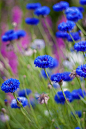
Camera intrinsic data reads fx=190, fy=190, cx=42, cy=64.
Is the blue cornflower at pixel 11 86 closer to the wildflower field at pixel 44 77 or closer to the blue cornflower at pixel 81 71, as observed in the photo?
the wildflower field at pixel 44 77

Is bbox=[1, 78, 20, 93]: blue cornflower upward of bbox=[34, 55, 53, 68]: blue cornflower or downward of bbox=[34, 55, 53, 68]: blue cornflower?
downward

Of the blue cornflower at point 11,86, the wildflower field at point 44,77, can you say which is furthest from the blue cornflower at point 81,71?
the blue cornflower at point 11,86

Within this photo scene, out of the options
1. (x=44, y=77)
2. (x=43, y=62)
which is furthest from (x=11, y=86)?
(x=44, y=77)

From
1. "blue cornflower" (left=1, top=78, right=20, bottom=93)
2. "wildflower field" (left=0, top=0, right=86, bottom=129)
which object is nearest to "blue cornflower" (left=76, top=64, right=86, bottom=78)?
"wildflower field" (left=0, top=0, right=86, bottom=129)

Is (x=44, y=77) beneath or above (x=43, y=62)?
beneath

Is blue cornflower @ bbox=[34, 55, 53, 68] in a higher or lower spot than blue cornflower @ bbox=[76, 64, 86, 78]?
higher

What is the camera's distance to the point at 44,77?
4.33 feet

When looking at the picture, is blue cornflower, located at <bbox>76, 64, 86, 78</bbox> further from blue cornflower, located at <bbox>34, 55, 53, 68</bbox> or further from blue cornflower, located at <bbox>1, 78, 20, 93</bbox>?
blue cornflower, located at <bbox>1, 78, 20, 93</bbox>

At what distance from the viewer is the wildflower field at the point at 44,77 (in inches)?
27.3

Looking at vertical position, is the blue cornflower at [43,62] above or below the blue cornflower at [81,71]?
above

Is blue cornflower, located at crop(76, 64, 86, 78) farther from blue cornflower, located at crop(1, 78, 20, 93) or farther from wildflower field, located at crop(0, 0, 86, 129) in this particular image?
blue cornflower, located at crop(1, 78, 20, 93)

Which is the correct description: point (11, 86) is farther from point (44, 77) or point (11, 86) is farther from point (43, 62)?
point (44, 77)

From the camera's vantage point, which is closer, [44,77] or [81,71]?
[81,71]

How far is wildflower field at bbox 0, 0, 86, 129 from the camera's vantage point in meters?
0.69
